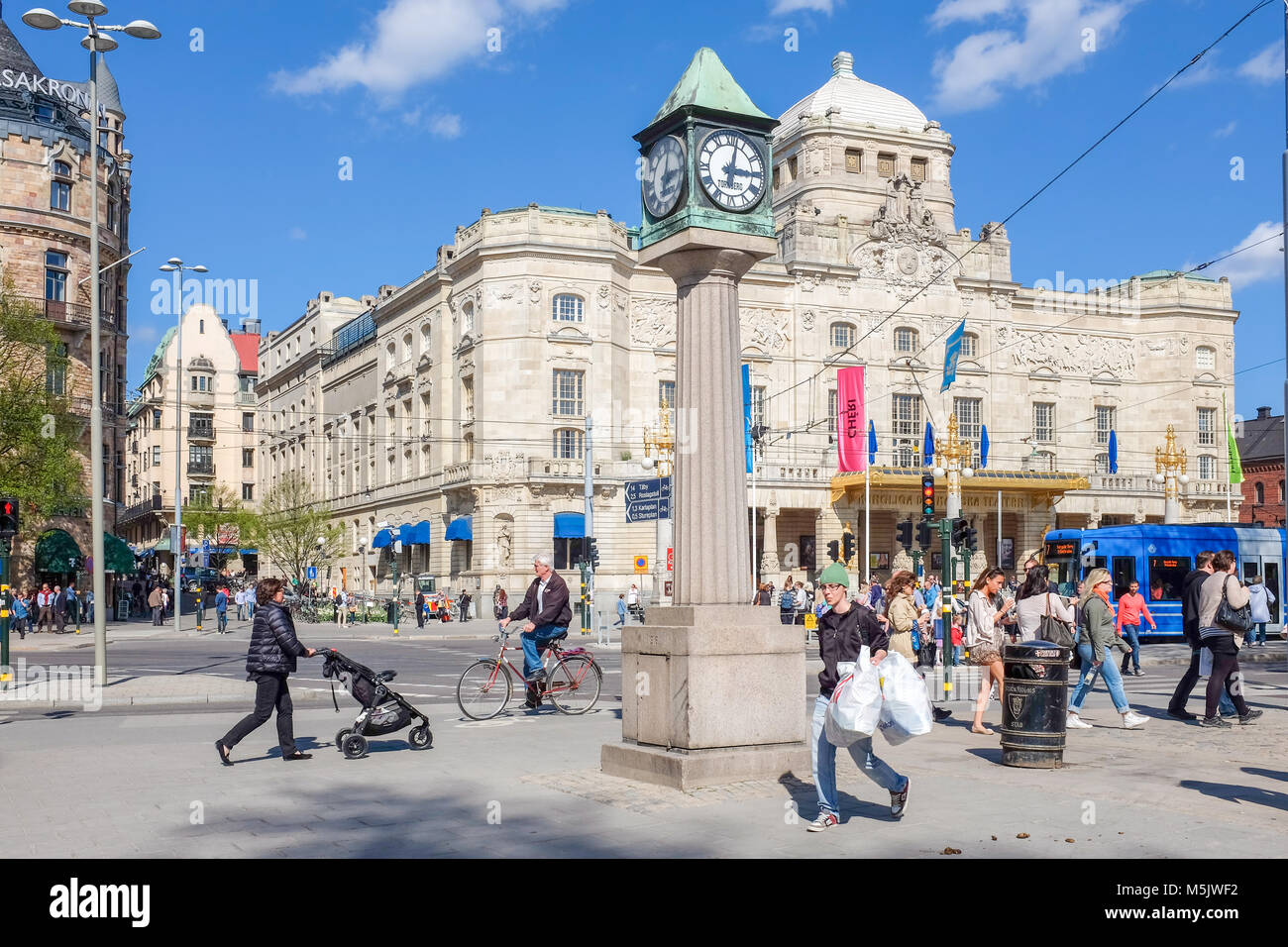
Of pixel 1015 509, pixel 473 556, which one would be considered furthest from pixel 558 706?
pixel 1015 509

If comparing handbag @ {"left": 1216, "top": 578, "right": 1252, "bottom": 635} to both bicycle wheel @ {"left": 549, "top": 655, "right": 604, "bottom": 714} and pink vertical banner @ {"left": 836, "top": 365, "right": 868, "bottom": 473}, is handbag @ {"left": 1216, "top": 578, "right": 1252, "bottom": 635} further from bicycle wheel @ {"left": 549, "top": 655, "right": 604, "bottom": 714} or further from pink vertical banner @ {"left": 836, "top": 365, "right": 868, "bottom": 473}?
pink vertical banner @ {"left": 836, "top": 365, "right": 868, "bottom": 473}

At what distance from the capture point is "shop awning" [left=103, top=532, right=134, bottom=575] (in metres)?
47.8

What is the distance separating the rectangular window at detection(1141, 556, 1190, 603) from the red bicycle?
2586 centimetres

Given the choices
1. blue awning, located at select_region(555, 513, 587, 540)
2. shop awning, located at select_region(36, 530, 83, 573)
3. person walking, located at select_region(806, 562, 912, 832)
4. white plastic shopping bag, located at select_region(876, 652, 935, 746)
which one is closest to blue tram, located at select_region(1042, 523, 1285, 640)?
blue awning, located at select_region(555, 513, 587, 540)

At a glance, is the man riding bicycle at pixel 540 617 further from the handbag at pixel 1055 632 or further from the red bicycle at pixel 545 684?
the handbag at pixel 1055 632

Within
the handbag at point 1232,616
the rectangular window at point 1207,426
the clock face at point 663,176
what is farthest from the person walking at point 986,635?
the rectangular window at point 1207,426

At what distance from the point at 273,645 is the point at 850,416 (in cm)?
3875

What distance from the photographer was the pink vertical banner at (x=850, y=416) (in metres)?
48.3

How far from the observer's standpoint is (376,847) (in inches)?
304

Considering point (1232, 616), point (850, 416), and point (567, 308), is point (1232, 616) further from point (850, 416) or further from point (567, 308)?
point (567, 308)

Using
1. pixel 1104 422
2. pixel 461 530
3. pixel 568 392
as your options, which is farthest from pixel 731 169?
pixel 1104 422
